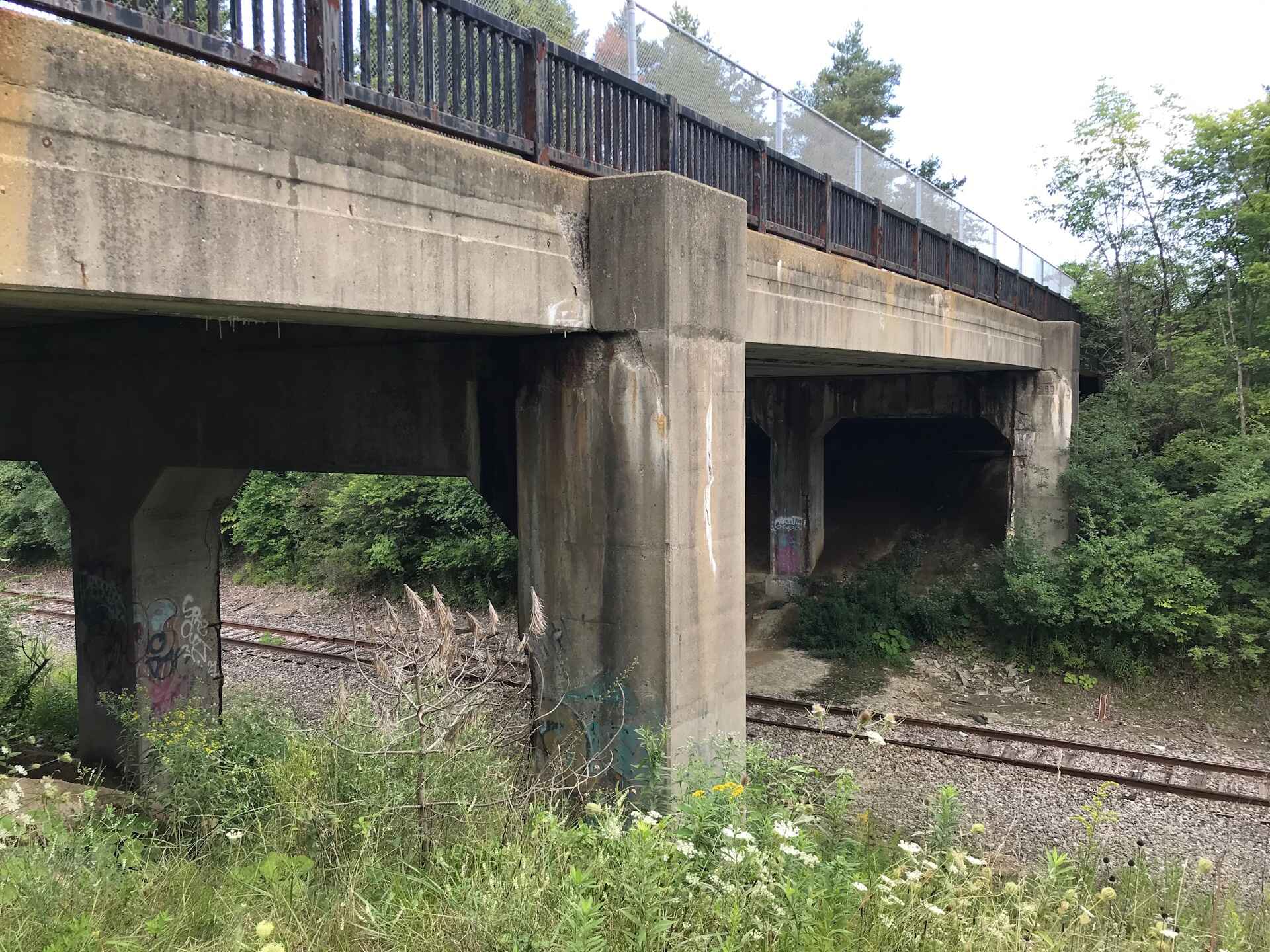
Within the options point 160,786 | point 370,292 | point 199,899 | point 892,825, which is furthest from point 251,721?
point 892,825

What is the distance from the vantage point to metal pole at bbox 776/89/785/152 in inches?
371

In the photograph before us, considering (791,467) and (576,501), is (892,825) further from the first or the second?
(791,467)

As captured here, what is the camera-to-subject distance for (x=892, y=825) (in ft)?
26.1

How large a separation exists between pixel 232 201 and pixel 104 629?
615 cm

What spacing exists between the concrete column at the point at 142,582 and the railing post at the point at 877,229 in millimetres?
7298

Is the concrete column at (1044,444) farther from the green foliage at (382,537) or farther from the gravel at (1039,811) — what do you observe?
the green foliage at (382,537)

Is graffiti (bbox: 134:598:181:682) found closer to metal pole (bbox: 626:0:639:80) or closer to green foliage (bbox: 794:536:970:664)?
metal pole (bbox: 626:0:639:80)

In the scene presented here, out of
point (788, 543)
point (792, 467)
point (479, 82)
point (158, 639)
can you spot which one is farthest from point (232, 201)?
point (788, 543)

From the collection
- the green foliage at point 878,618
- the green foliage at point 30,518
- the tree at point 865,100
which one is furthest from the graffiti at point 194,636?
the tree at point 865,100

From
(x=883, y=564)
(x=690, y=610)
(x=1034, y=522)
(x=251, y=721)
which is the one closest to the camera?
(x=690, y=610)

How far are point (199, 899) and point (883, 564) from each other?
51.4ft

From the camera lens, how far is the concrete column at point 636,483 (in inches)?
220

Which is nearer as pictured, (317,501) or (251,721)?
(251,721)

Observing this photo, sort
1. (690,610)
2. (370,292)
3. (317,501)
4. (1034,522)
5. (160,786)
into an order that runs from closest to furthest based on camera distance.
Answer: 1. (370,292)
2. (690,610)
3. (160,786)
4. (1034,522)
5. (317,501)
